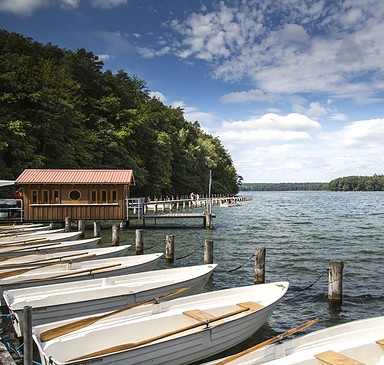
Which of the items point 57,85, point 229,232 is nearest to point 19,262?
point 229,232

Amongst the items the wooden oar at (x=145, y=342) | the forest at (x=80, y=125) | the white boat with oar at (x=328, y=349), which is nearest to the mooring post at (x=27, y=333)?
the wooden oar at (x=145, y=342)

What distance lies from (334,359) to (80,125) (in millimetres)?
47193

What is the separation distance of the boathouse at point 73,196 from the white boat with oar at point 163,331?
62.7ft

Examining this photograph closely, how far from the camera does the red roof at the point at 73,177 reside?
27359 mm

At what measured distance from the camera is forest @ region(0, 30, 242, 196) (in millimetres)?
37291

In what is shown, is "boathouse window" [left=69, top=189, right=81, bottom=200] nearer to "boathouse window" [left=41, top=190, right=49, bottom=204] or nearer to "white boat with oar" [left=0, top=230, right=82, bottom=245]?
"boathouse window" [left=41, top=190, right=49, bottom=204]

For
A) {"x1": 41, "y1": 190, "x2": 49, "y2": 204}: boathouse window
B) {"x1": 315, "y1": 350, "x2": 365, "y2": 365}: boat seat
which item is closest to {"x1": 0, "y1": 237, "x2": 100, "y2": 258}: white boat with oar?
{"x1": 41, "y1": 190, "x2": 49, "y2": 204}: boathouse window

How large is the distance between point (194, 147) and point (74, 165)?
44.6 m

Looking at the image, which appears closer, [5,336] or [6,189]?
[5,336]

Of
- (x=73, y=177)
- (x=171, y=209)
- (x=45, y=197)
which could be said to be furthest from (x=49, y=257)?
(x=171, y=209)

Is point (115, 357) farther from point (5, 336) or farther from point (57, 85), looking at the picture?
point (57, 85)

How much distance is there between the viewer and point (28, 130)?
1486 inches

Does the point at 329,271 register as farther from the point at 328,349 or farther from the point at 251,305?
the point at 328,349

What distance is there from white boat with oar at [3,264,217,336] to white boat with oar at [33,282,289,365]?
1.30 meters
